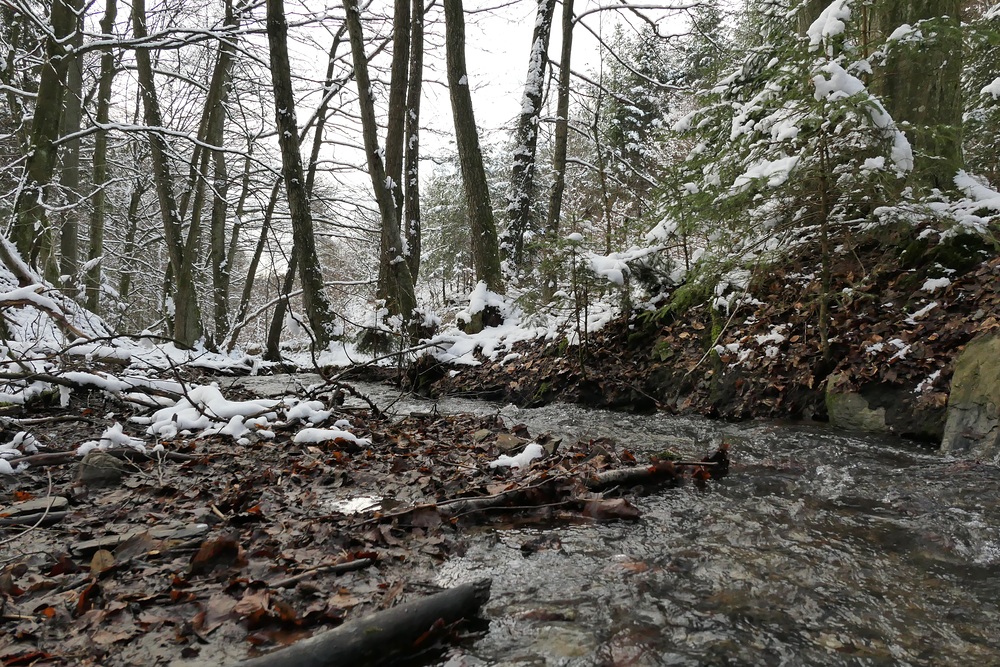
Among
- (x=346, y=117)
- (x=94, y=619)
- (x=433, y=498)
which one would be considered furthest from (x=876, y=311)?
(x=346, y=117)

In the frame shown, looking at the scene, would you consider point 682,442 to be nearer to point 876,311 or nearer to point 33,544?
point 876,311

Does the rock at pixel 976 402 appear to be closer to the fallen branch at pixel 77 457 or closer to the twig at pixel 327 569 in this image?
the twig at pixel 327 569

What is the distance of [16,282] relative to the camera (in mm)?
5098

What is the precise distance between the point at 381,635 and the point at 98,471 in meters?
2.82

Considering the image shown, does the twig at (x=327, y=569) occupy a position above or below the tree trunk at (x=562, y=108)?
below

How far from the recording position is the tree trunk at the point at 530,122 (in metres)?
11.1

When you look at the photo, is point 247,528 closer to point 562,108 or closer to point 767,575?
point 767,575

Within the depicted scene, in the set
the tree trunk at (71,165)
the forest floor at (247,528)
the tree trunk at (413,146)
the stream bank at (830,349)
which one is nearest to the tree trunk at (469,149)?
the tree trunk at (413,146)

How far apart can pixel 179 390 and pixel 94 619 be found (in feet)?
12.6

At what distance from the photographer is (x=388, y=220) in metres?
9.54

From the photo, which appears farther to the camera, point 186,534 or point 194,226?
point 194,226

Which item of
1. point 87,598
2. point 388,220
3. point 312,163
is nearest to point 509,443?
point 87,598

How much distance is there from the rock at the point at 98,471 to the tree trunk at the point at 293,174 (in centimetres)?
619

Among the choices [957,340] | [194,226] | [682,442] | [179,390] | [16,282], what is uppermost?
[194,226]
